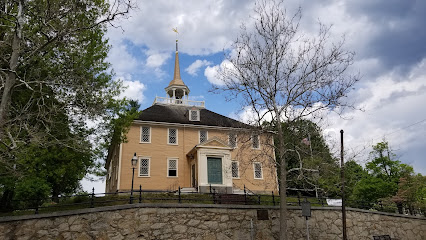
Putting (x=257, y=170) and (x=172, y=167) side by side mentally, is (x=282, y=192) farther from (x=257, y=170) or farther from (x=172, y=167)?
(x=257, y=170)

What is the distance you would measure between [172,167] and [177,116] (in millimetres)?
4997

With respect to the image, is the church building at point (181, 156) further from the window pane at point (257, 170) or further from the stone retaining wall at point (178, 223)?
the stone retaining wall at point (178, 223)

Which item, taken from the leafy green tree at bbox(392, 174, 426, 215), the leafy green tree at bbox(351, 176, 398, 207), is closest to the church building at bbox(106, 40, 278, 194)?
the leafy green tree at bbox(351, 176, 398, 207)

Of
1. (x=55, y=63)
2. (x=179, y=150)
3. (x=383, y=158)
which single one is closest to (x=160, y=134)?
(x=179, y=150)

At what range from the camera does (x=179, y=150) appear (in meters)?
24.8

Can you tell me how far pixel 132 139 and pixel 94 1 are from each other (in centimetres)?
1152

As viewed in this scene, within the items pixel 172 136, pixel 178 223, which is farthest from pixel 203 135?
pixel 178 223

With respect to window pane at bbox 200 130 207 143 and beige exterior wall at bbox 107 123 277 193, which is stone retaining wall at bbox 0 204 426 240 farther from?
window pane at bbox 200 130 207 143

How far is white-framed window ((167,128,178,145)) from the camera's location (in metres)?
24.9

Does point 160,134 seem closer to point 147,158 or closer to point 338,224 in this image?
point 147,158

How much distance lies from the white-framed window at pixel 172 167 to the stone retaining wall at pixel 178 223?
11108 millimetres

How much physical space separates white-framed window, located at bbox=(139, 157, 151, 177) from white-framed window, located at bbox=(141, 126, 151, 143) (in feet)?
4.78

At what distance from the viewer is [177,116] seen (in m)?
27.0

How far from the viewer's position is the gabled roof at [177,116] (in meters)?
25.4
